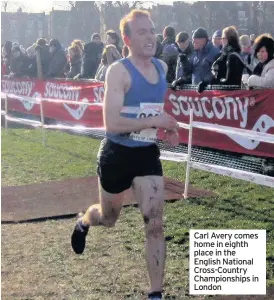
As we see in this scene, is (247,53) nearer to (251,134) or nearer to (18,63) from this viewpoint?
(251,134)

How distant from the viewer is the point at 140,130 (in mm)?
4062

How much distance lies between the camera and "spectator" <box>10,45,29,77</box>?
54.1ft

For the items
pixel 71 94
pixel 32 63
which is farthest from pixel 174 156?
pixel 32 63

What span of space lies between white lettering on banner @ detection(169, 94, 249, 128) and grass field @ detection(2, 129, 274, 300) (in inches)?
32.7

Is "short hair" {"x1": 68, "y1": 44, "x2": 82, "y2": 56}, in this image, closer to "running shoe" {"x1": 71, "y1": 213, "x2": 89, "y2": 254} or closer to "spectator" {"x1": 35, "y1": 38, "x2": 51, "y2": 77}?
"spectator" {"x1": 35, "y1": 38, "x2": 51, "y2": 77}

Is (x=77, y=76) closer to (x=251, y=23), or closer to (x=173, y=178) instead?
(x=173, y=178)

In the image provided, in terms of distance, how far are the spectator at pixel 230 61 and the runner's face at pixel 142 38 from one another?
4.32 m

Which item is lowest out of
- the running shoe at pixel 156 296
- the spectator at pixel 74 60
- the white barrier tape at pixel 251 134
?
the running shoe at pixel 156 296

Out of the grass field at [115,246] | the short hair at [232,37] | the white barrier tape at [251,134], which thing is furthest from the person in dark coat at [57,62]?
the white barrier tape at [251,134]

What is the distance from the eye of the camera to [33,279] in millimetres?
4578

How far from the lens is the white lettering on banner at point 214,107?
8.13 meters

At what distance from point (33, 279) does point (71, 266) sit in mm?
364

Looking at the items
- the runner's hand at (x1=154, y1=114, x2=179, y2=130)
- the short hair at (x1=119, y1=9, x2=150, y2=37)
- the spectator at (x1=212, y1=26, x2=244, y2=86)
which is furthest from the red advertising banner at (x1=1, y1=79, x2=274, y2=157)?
the runner's hand at (x1=154, y1=114, x2=179, y2=130)

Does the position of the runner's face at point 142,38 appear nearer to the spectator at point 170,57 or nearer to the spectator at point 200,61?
the spectator at point 200,61
